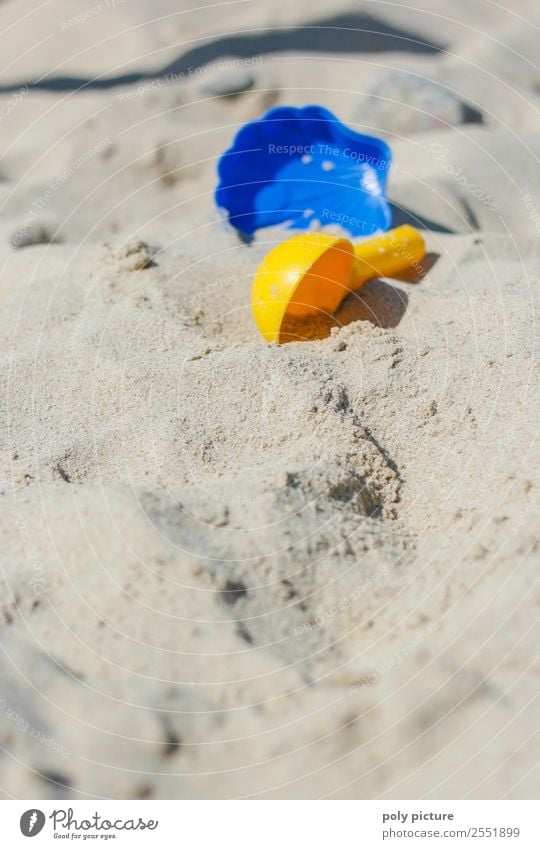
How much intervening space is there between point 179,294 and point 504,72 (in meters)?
1.84

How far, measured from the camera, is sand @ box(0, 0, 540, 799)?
1.15 meters

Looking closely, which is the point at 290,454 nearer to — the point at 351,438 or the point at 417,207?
the point at 351,438

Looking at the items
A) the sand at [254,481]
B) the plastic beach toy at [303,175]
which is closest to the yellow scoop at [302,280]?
the sand at [254,481]

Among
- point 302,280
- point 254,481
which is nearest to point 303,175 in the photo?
point 302,280

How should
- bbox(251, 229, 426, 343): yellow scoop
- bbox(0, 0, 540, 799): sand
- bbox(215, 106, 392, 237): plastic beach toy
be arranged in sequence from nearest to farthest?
bbox(0, 0, 540, 799): sand → bbox(251, 229, 426, 343): yellow scoop → bbox(215, 106, 392, 237): plastic beach toy

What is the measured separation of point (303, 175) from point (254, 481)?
1448mm

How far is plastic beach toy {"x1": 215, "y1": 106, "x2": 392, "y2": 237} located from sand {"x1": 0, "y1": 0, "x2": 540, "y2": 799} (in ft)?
0.44

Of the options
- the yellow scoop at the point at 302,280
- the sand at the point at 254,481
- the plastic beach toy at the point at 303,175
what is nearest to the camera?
the sand at the point at 254,481

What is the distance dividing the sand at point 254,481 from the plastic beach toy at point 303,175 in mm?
135

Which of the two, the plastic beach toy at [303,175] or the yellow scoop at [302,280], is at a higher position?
the plastic beach toy at [303,175]

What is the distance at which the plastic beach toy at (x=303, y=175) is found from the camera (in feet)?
8.28

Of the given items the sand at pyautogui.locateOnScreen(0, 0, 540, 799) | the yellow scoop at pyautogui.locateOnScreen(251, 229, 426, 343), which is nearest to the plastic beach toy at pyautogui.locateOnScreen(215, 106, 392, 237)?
the sand at pyautogui.locateOnScreen(0, 0, 540, 799)

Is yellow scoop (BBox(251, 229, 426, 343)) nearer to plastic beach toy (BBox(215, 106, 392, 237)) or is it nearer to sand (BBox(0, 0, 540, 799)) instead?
sand (BBox(0, 0, 540, 799))

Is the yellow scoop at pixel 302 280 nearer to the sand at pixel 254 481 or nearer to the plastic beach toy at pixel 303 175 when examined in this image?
the sand at pixel 254 481
